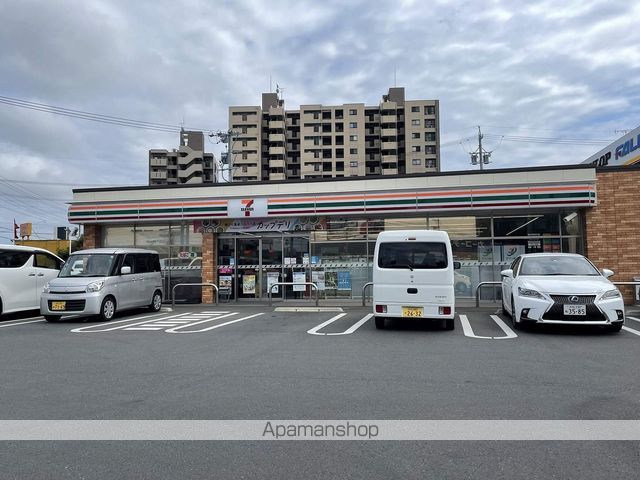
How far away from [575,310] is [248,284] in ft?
37.4

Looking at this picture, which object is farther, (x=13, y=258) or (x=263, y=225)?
(x=263, y=225)

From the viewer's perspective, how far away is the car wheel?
11750 millimetres

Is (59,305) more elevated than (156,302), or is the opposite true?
(59,305)

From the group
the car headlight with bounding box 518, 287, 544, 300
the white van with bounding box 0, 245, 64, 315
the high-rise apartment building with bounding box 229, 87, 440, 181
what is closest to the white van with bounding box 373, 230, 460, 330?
the car headlight with bounding box 518, 287, 544, 300

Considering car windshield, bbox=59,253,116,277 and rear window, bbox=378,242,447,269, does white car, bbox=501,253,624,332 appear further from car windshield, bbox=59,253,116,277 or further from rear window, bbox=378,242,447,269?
car windshield, bbox=59,253,116,277

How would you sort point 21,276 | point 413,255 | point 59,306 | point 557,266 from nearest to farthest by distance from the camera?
point 413,255
point 557,266
point 59,306
point 21,276

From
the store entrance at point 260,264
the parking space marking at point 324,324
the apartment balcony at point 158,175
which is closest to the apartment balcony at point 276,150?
the apartment balcony at point 158,175

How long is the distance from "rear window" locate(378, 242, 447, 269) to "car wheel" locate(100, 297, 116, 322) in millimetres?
6843

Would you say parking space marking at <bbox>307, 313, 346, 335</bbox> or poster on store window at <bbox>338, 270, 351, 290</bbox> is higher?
poster on store window at <bbox>338, 270, 351, 290</bbox>

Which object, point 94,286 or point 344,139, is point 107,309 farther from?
point 344,139

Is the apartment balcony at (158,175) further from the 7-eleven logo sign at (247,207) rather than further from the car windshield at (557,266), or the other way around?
the car windshield at (557,266)

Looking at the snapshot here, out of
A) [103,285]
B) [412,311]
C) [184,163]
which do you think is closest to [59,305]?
[103,285]

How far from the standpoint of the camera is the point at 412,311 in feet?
31.6
